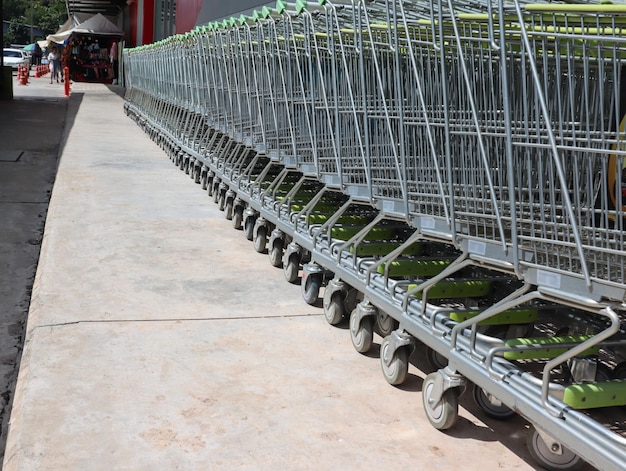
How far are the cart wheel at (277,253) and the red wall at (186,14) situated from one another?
635 inches

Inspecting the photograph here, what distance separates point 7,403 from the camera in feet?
11.6

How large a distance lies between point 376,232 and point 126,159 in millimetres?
7267

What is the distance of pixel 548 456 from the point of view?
2.90 metres

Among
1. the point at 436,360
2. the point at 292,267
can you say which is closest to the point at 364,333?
the point at 436,360

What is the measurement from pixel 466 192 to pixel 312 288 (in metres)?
1.68

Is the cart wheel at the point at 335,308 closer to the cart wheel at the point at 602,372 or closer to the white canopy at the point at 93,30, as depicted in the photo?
the cart wheel at the point at 602,372

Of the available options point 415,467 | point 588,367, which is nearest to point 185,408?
point 415,467

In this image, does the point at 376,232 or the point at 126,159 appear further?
the point at 126,159

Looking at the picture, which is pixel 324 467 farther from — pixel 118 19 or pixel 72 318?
pixel 118 19

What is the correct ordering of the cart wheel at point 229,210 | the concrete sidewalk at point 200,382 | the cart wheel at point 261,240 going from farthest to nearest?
the cart wheel at point 229,210, the cart wheel at point 261,240, the concrete sidewalk at point 200,382

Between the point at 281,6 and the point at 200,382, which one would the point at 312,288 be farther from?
the point at 281,6

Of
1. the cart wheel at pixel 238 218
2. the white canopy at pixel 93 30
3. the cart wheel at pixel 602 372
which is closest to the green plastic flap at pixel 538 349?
the cart wheel at pixel 602 372

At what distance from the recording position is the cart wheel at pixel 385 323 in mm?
4184

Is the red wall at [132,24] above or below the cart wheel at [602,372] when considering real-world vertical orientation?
above
